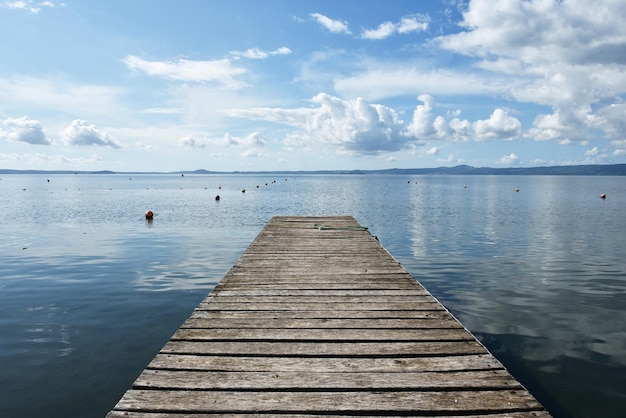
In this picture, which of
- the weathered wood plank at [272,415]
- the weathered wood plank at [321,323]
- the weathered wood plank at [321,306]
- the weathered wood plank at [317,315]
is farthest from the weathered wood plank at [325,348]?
the weathered wood plank at [321,306]

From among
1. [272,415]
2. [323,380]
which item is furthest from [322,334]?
[272,415]

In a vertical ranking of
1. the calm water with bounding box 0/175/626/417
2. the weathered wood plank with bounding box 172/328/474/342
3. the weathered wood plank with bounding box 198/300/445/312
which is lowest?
the calm water with bounding box 0/175/626/417

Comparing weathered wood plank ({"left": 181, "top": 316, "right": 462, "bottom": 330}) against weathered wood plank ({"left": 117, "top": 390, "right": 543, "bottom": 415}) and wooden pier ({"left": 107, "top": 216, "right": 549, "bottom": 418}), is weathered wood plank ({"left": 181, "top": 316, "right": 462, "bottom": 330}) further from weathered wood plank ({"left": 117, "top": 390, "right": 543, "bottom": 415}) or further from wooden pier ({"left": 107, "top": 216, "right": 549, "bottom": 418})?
weathered wood plank ({"left": 117, "top": 390, "right": 543, "bottom": 415})

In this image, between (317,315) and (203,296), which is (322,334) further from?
(203,296)

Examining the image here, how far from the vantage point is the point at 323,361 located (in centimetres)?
538

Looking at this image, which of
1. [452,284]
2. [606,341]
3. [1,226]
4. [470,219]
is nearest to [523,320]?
[606,341]

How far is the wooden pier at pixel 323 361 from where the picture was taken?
14.2 ft

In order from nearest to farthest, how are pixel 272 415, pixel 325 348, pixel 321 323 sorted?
pixel 272 415
pixel 325 348
pixel 321 323

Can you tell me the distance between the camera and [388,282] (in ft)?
31.4

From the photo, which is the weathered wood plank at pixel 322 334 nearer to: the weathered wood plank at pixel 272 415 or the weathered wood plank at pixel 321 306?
the weathered wood plank at pixel 321 306

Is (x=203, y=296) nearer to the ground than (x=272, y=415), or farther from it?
nearer to the ground

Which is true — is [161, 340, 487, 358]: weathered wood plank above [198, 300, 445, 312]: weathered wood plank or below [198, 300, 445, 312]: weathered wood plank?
above

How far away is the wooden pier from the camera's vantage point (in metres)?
4.33

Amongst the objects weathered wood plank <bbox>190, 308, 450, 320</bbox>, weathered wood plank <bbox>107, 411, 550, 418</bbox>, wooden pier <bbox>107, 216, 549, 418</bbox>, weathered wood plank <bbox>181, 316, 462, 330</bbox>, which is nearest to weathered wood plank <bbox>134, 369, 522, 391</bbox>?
wooden pier <bbox>107, 216, 549, 418</bbox>
